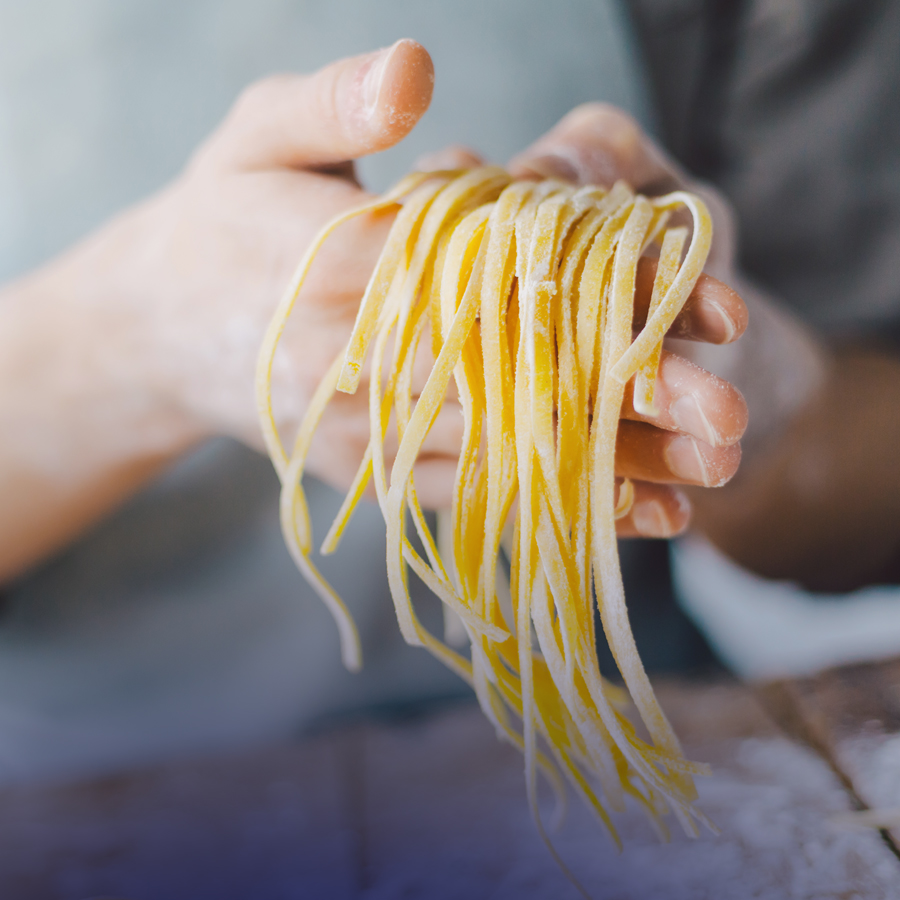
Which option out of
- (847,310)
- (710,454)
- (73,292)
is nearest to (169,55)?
(73,292)

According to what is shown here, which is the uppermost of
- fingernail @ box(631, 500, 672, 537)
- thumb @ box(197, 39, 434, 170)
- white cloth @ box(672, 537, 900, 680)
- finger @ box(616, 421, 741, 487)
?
thumb @ box(197, 39, 434, 170)

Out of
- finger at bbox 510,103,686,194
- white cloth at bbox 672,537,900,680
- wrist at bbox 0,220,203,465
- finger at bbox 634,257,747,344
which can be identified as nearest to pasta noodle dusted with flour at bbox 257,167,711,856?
finger at bbox 634,257,747,344

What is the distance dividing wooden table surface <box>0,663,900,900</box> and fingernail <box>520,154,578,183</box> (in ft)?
1.09

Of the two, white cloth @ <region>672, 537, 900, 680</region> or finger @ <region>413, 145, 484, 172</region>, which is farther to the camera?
white cloth @ <region>672, 537, 900, 680</region>

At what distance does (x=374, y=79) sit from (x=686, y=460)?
0.21 metres

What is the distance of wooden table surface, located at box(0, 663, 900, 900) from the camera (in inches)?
12.5

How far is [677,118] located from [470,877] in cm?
76

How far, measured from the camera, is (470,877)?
0.35 meters

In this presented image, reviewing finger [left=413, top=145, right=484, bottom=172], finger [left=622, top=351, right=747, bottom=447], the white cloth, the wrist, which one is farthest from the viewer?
the white cloth

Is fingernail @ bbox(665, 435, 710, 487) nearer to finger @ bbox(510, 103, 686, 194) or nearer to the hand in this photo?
the hand

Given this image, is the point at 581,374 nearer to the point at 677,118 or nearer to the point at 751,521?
the point at 751,521

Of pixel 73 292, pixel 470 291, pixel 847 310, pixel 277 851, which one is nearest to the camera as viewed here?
pixel 470 291

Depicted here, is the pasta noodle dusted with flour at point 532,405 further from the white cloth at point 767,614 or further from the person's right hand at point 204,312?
the white cloth at point 767,614

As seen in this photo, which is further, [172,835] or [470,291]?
[172,835]
